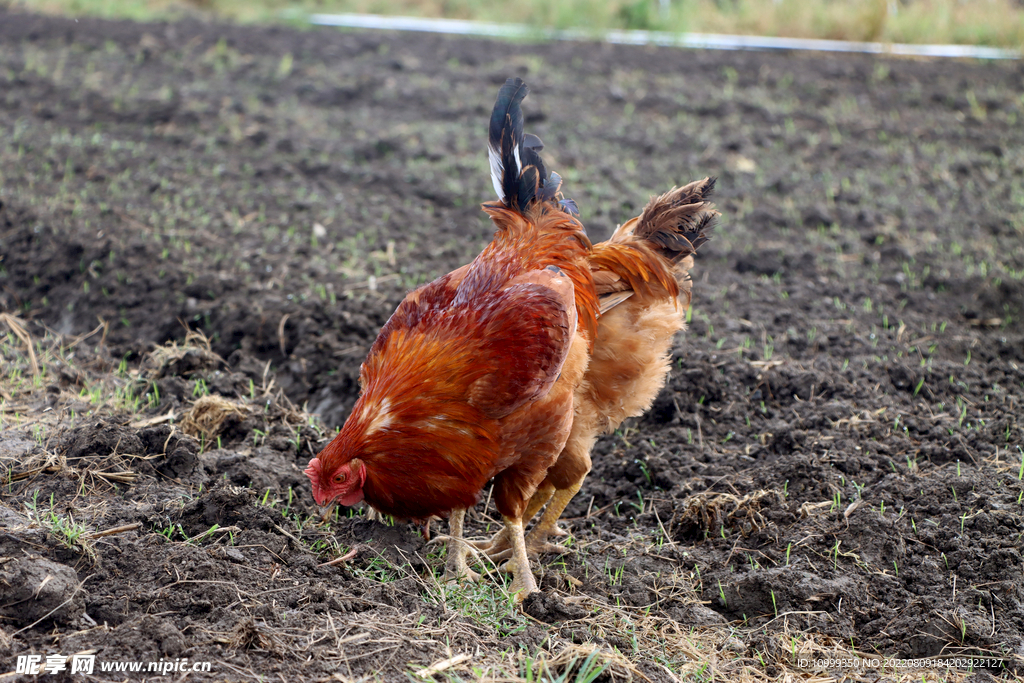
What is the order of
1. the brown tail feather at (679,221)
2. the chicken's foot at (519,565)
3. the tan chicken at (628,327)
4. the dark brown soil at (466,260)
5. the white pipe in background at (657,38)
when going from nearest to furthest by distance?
the dark brown soil at (466,260) < the chicken's foot at (519,565) < the tan chicken at (628,327) < the brown tail feather at (679,221) < the white pipe in background at (657,38)

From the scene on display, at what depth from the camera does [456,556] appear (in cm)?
357

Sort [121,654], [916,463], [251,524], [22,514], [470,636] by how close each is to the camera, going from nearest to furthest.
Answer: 1. [121,654]
2. [470,636]
3. [22,514]
4. [251,524]
5. [916,463]

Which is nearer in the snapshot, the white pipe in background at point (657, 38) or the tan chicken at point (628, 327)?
the tan chicken at point (628, 327)

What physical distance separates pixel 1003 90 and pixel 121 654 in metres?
10.4

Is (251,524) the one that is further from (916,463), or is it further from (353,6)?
(353,6)

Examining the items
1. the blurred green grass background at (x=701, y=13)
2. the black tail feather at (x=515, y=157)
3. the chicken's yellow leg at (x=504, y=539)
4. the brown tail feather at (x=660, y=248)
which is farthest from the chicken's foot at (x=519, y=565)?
the blurred green grass background at (x=701, y=13)

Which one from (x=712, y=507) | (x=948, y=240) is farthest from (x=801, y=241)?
(x=712, y=507)

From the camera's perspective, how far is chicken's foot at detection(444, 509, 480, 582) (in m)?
3.51

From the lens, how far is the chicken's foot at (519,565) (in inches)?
137

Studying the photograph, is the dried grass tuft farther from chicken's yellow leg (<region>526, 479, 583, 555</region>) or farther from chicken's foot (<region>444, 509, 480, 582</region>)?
chicken's yellow leg (<region>526, 479, 583, 555</region>)

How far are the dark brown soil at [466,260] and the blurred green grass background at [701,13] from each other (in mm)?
1189

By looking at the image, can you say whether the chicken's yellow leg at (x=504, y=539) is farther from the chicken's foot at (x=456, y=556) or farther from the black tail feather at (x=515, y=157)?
the black tail feather at (x=515, y=157)

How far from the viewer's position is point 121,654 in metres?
2.46

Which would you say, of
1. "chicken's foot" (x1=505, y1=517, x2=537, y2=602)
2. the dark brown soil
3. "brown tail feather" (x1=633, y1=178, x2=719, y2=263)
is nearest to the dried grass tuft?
the dark brown soil
